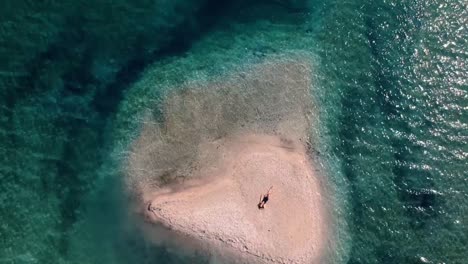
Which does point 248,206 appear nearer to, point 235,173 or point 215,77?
point 235,173

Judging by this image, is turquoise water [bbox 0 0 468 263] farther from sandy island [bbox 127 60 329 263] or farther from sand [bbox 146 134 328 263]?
sand [bbox 146 134 328 263]

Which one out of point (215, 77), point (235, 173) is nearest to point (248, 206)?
point (235, 173)

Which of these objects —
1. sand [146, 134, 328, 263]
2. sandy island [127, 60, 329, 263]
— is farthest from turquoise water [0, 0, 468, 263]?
sand [146, 134, 328, 263]

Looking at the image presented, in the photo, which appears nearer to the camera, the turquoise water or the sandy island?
the sandy island

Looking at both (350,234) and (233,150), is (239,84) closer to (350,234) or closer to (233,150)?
(233,150)

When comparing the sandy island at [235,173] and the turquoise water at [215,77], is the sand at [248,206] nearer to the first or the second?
the sandy island at [235,173]

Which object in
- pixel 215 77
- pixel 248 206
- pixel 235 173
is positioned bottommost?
pixel 248 206
